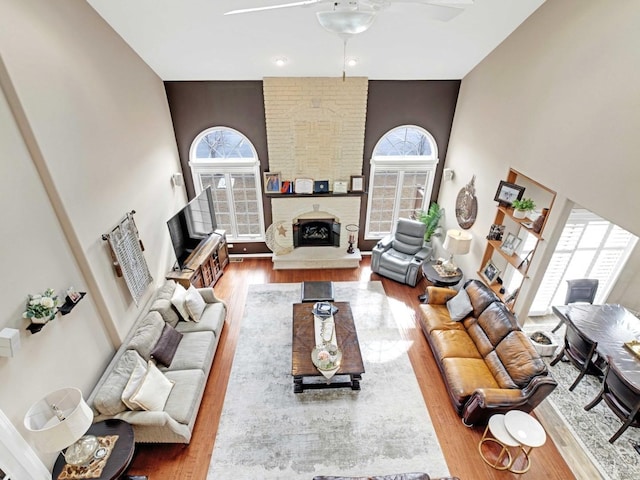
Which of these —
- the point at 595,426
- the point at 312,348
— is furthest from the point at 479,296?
the point at 312,348

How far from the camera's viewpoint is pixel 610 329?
4.11 meters

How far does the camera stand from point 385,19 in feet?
14.0

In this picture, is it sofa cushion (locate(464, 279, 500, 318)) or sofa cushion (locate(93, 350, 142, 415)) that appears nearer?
sofa cushion (locate(93, 350, 142, 415))

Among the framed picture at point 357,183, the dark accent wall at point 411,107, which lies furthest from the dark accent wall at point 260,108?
the framed picture at point 357,183

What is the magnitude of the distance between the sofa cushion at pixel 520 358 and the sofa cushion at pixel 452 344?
0.38 m

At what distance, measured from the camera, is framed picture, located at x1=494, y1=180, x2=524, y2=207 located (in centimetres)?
465

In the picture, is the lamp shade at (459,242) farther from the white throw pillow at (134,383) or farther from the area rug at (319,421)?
the white throw pillow at (134,383)

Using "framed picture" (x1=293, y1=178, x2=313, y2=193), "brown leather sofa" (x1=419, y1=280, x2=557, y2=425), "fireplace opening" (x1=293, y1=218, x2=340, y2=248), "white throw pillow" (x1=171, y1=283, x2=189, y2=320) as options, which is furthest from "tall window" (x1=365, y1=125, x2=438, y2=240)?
"white throw pillow" (x1=171, y1=283, x2=189, y2=320)

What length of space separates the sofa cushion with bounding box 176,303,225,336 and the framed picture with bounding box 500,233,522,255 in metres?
4.34

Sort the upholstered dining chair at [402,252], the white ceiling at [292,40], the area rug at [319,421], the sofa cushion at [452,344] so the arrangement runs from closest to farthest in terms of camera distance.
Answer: the area rug at [319,421] → the white ceiling at [292,40] → the sofa cushion at [452,344] → the upholstered dining chair at [402,252]

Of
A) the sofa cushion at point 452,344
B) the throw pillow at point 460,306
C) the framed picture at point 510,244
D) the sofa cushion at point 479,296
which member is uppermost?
the framed picture at point 510,244

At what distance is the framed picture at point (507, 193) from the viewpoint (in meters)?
4.65

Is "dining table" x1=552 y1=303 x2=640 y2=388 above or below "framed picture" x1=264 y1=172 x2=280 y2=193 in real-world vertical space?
below

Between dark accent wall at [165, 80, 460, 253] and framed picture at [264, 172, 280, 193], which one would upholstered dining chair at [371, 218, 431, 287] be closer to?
dark accent wall at [165, 80, 460, 253]
